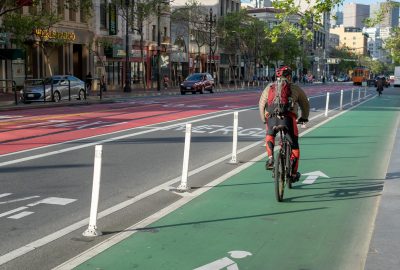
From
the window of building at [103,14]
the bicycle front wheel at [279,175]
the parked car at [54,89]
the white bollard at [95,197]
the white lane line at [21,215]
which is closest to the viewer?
the white bollard at [95,197]

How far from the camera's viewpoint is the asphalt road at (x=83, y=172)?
240 inches

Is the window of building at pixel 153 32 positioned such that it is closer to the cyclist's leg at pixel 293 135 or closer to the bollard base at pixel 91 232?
the cyclist's leg at pixel 293 135

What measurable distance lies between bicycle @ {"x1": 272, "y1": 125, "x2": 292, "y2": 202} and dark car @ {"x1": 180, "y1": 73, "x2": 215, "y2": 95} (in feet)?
123

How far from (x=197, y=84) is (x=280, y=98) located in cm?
3818

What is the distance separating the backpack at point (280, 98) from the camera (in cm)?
764

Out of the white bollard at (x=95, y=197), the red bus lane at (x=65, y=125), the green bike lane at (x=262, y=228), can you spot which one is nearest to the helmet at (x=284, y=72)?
the green bike lane at (x=262, y=228)

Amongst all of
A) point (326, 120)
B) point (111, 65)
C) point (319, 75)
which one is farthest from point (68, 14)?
point (319, 75)

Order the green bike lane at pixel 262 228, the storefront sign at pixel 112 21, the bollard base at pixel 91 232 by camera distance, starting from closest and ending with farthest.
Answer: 1. the green bike lane at pixel 262 228
2. the bollard base at pixel 91 232
3. the storefront sign at pixel 112 21

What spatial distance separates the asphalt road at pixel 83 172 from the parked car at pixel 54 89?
10.5m

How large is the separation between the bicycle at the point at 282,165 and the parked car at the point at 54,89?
2411cm

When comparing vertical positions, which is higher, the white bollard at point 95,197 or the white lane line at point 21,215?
the white bollard at point 95,197

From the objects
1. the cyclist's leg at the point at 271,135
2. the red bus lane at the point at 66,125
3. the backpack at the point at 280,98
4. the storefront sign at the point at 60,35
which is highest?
the storefront sign at the point at 60,35

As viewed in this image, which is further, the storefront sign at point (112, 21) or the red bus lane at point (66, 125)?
the storefront sign at point (112, 21)

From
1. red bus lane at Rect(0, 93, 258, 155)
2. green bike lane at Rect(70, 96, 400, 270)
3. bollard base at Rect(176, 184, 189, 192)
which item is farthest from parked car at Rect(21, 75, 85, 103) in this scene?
bollard base at Rect(176, 184, 189, 192)
